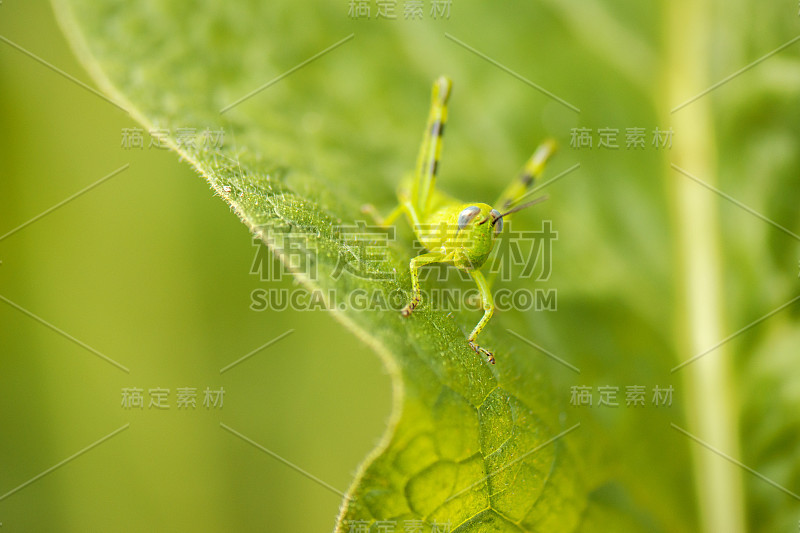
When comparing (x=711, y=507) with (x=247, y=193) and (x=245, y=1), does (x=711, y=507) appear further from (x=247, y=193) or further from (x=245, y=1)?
(x=245, y=1)

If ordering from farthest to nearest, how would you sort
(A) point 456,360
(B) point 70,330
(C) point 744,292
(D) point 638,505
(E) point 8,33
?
(E) point 8,33, (B) point 70,330, (C) point 744,292, (D) point 638,505, (A) point 456,360

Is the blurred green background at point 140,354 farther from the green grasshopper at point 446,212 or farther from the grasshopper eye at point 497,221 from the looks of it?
the grasshopper eye at point 497,221

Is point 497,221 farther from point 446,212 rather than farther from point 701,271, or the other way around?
point 701,271

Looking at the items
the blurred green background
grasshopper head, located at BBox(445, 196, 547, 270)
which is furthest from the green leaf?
the blurred green background

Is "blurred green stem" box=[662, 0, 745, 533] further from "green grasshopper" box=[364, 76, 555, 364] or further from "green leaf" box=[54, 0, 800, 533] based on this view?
"green grasshopper" box=[364, 76, 555, 364]

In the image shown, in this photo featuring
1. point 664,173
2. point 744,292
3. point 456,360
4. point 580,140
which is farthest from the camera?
point 580,140

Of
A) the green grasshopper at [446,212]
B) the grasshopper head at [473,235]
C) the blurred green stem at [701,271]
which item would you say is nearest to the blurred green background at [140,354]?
the green grasshopper at [446,212]

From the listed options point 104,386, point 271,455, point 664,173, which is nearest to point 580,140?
point 664,173
